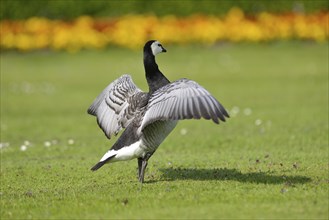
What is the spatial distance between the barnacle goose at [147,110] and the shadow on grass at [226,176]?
759 mm

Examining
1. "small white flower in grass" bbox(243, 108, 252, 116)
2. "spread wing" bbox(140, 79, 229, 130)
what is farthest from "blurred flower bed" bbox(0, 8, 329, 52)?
"spread wing" bbox(140, 79, 229, 130)

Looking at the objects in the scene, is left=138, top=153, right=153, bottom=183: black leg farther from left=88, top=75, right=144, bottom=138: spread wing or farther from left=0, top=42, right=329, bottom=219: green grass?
left=88, top=75, right=144, bottom=138: spread wing

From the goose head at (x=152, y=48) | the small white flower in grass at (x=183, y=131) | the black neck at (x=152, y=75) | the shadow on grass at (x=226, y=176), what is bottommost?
the small white flower in grass at (x=183, y=131)

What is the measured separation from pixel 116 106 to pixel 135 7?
1803 centimetres

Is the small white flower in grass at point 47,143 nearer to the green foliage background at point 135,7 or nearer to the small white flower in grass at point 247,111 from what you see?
the small white flower in grass at point 247,111

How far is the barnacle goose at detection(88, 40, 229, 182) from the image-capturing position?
8.29 m

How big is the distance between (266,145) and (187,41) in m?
14.1

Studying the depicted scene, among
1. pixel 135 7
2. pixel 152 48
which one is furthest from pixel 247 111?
pixel 135 7

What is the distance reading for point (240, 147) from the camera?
12203 millimetres

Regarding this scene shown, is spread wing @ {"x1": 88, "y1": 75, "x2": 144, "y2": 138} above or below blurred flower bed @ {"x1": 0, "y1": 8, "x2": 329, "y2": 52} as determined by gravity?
above

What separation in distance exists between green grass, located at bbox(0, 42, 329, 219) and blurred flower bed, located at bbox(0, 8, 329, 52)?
16.3 inches

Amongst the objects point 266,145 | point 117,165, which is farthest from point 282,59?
point 117,165

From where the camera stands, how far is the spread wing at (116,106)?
31.4 ft

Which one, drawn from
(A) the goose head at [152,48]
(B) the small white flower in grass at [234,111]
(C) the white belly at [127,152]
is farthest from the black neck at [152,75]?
(B) the small white flower in grass at [234,111]
